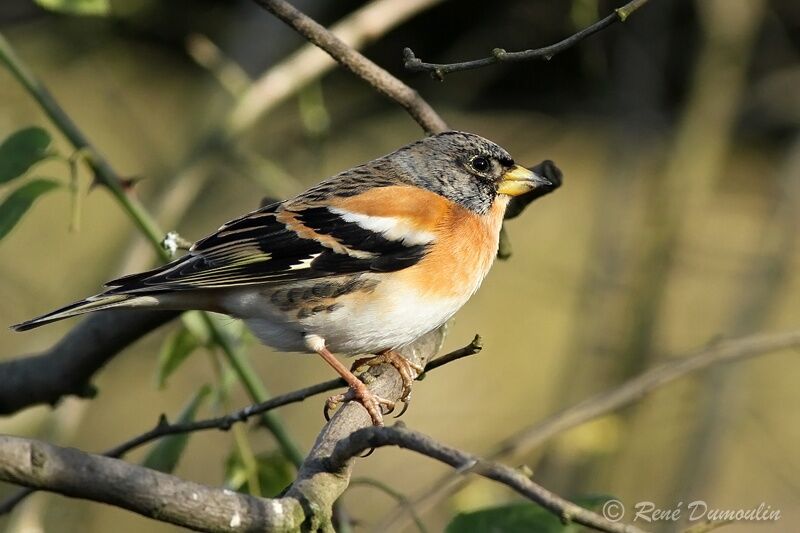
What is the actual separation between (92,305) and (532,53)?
4.01ft

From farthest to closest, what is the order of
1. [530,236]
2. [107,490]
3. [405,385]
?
[530,236]
[405,385]
[107,490]

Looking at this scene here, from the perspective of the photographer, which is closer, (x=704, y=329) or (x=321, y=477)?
(x=321, y=477)

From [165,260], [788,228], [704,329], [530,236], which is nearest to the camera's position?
[165,260]

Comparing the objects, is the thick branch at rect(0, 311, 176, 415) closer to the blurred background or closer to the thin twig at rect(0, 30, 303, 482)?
the thin twig at rect(0, 30, 303, 482)

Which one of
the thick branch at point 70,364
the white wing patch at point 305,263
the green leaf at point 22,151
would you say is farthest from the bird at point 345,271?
the green leaf at point 22,151

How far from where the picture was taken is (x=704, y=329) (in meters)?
5.75

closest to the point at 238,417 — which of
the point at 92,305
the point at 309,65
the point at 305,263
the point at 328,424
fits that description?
the point at 328,424

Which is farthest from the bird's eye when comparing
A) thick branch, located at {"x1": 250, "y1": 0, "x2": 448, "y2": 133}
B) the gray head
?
thick branch, located at {"x1": 250, "y1": 0, "x2": 448, "y2": 133}

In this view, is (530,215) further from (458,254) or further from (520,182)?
(458,254)

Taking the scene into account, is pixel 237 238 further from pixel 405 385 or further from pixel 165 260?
pixel 405 385

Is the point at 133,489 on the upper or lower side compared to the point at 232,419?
lower

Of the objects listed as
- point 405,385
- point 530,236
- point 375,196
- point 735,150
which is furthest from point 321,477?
point 735,150

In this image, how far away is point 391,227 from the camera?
3.14 meters

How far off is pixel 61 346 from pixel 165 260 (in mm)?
374
